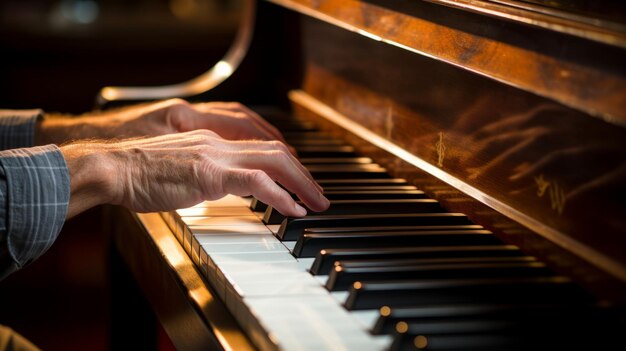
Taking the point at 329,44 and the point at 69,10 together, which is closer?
the point at 329,44

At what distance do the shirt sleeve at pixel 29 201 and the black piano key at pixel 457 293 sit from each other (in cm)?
56

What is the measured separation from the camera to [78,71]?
4.56 metres

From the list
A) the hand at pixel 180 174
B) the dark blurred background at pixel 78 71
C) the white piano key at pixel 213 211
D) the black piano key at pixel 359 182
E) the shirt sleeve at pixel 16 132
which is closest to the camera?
the hand at pixel 180 174

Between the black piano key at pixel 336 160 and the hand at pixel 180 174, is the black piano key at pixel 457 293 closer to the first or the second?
the hand at pixel 180 174

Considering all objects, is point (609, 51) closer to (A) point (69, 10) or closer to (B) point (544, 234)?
(B) point (544, 234)

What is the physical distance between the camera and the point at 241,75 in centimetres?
241

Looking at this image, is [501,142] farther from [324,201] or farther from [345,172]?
[345,172]

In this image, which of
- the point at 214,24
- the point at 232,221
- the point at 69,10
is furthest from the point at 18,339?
the point at 69,10

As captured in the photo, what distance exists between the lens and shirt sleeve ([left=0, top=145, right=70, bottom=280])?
1.36m

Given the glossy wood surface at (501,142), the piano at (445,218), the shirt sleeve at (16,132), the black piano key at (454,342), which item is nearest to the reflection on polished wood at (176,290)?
the piano at (445,218)

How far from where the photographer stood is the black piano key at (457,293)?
1.05 m

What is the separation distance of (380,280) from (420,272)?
5cm

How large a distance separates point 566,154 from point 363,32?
24.4 inches

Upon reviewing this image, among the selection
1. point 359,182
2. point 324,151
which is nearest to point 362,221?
point 359,182
